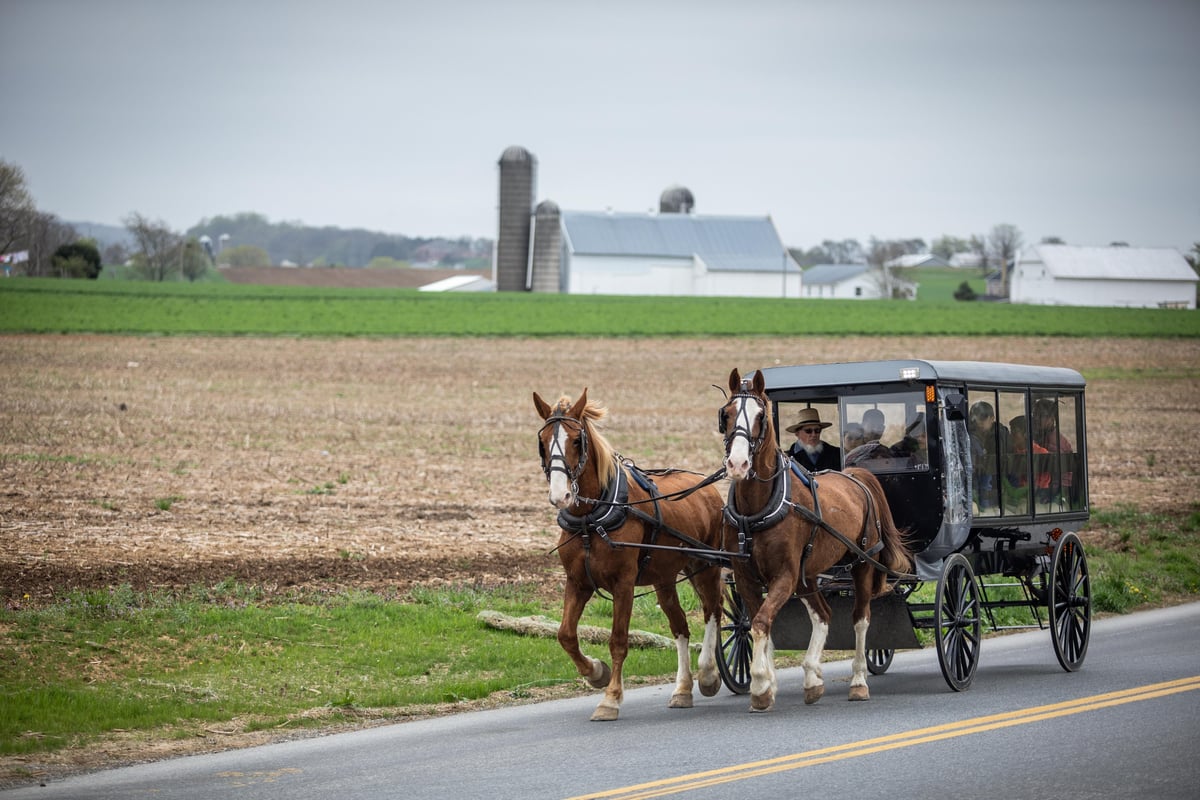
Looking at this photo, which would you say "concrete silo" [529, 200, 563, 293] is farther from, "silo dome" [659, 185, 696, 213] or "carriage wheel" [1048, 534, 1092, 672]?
"carriage wheel" [1048, 534, 1092, 672]

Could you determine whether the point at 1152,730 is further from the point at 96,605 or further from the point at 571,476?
the point at 96,605

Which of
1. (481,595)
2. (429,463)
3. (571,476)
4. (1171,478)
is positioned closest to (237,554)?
(481,595)

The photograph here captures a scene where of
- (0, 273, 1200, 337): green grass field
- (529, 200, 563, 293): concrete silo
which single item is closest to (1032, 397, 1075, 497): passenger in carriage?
Answer: (0, 273, 1200, 337): green grass field

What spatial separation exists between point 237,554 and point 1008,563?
8.05m

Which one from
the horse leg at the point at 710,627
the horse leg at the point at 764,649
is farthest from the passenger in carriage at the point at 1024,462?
the horse leg at the point at 764,649

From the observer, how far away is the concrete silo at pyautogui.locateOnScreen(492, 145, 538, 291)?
10812 cm

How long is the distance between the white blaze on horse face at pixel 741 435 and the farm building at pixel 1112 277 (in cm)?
10444

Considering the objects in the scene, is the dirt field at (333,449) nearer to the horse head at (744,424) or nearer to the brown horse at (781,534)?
the brown horse at (781,534)

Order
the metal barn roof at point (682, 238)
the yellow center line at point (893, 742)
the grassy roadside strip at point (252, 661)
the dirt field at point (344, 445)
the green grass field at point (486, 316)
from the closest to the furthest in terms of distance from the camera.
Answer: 1. the yellow center line at point (893, 742)
2. the grassy roadside strip at point (252, 661)
3. the dirt field at point (344, 445)
4. the green grass field at point (486, 316)
5. the metal barn roof at point (682, 238)

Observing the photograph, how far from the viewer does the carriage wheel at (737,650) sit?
36.7ft

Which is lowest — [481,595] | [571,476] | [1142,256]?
[481,595]

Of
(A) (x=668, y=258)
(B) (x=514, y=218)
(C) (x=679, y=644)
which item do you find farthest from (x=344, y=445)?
(B) (x=514, y=218)

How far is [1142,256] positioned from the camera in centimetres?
11144

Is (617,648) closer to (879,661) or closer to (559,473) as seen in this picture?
(559,473)
